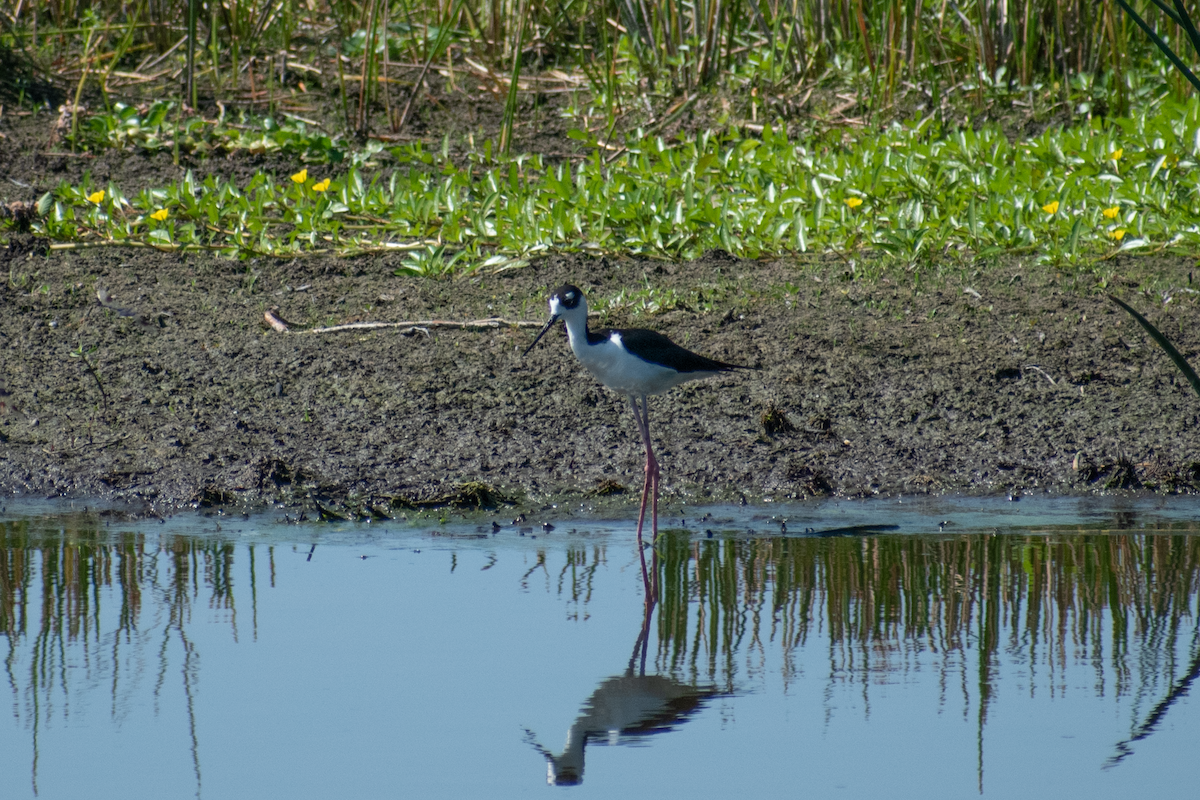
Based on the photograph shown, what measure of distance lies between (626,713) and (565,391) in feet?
8.79

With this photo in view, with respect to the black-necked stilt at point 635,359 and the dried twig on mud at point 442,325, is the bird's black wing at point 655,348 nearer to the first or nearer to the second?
the black-necked stilt at point 635,359

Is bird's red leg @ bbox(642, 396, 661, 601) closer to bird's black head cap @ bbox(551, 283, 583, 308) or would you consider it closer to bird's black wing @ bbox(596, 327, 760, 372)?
bird's black wing @ bbox(596, 327, 760, 372)

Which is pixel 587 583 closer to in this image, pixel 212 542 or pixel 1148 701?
pixel 212 542

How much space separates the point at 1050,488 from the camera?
16.4 ft

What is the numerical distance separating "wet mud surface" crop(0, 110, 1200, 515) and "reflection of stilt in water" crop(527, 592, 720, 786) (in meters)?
1.72

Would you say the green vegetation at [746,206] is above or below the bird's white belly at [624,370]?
above

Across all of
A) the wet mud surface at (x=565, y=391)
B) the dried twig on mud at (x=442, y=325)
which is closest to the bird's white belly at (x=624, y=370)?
the wet mud surface at (x=565, y=391)

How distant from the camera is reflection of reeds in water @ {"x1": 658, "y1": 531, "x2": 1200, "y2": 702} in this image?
3.37 meters

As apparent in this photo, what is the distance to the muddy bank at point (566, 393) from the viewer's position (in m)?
5.08

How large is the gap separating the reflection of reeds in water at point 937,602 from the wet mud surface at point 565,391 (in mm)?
731

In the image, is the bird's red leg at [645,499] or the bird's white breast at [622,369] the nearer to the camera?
the bird's red leg at [645,499]

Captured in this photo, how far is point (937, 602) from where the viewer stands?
12.4ft

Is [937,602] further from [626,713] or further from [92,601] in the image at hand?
[92,601]

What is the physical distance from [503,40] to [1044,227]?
14.5 feet
